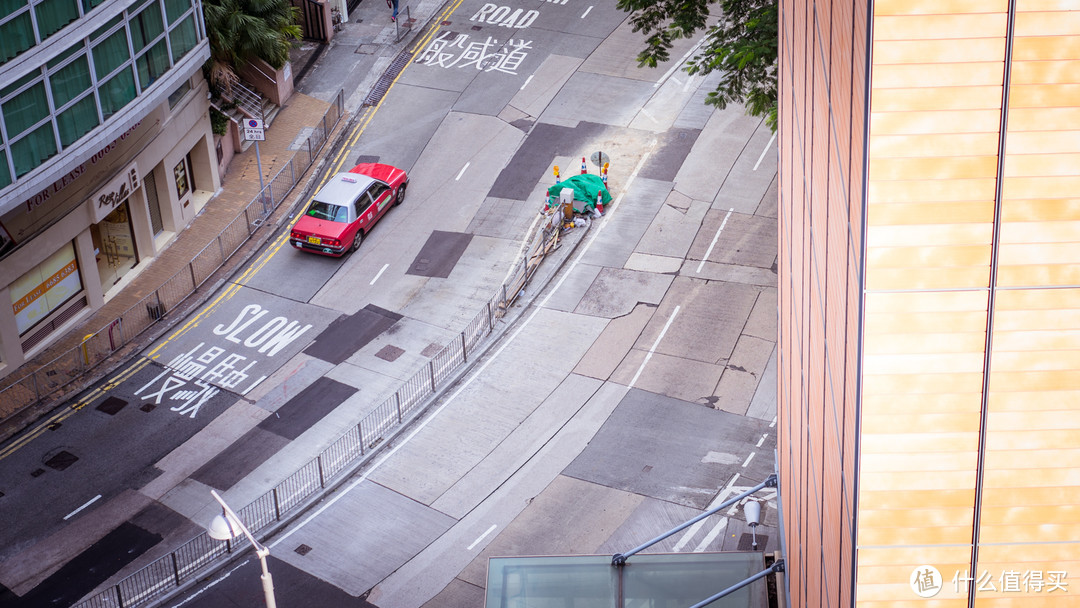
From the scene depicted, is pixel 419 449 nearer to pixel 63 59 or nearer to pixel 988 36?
pixel 63 59

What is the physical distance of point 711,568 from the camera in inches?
899

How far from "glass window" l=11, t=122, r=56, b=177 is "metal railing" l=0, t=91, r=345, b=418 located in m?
5.66

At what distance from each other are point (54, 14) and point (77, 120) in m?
3.08

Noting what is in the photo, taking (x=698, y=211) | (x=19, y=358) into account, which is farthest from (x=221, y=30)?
(x=698, y=211)

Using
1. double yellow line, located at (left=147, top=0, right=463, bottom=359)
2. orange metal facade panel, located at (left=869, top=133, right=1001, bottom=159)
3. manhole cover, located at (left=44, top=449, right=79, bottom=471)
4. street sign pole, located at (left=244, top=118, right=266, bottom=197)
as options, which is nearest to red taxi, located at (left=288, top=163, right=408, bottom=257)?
double yellow line, located at (left=147, top=0, right=463, bottom=359)

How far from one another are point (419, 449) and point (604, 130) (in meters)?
17.7

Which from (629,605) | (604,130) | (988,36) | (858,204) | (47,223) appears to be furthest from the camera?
(604,130)

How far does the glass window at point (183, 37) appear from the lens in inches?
1496

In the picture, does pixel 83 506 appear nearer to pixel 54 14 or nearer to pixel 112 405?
pixel 112 405

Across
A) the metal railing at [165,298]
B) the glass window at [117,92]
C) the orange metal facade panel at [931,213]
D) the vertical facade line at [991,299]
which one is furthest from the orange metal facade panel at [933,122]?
the metal railing at [165,298]

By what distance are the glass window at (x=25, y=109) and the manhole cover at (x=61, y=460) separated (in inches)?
341

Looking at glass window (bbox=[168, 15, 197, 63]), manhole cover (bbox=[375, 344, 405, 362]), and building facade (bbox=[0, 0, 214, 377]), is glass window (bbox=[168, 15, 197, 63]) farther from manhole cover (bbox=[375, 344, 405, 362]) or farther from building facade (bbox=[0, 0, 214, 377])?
manhole cover (bbox=[375, 344, 405, 362])

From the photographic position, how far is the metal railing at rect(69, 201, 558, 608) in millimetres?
28297

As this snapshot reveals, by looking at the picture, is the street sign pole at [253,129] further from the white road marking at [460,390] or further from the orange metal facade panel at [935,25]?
the orange metal facade panel at [935,25]
